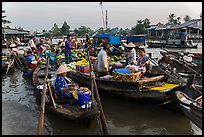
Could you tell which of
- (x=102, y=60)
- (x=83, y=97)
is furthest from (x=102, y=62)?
(x=83, y=97)

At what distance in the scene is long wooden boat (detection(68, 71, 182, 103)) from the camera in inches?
254

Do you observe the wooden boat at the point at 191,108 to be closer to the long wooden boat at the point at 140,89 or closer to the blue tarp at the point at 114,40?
the long wooden boat at the point at 140,89

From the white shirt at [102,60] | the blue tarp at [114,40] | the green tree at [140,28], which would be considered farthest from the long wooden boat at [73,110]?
the green tree at [140,28]

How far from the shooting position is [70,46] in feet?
39.1

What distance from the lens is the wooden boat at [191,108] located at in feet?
15.0

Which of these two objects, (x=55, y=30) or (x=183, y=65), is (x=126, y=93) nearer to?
(x=183, y=65)

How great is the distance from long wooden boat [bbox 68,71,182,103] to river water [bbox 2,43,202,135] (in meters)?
0.35

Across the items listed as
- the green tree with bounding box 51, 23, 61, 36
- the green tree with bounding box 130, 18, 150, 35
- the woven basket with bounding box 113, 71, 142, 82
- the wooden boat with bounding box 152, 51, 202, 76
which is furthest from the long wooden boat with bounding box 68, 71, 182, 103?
the green tree with bounding box 51, 23, 61, 36

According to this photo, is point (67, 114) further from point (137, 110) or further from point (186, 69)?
point (186, 69)

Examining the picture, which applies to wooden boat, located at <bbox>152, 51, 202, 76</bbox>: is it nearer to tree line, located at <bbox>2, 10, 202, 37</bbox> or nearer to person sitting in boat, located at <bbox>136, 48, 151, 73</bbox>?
person sitting in boat, located at <bbox>136, 48, 151, 73</bbox>

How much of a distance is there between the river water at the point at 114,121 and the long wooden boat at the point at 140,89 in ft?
1.14

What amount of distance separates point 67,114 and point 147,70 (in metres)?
4.11

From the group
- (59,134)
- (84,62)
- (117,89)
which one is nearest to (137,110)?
(117,89)

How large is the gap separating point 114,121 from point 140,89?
129cm
